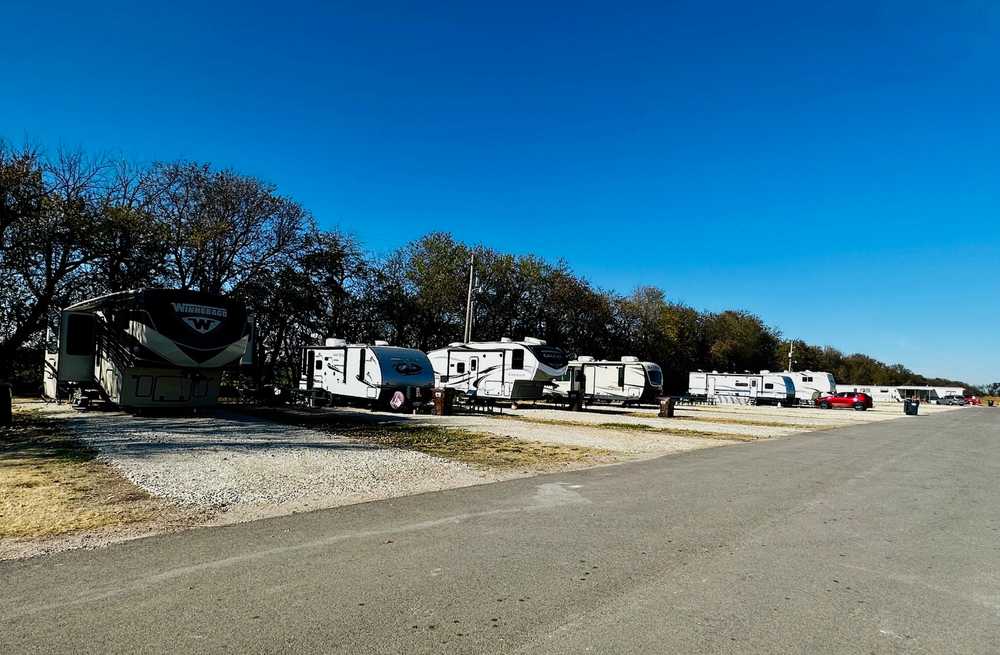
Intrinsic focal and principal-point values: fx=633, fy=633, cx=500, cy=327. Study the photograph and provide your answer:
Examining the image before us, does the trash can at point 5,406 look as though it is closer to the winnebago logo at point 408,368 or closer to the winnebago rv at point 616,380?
the winnebago logo at point 408,368

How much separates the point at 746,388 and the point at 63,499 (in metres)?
49.4

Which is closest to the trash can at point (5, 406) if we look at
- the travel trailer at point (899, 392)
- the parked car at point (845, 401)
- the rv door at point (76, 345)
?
the rv door at point (76, 345)

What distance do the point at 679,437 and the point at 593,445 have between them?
16.0 ft

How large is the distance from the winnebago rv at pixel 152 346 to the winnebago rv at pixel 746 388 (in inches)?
1652

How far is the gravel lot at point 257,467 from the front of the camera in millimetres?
7973

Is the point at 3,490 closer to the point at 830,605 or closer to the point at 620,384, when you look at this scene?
the point at 830,605

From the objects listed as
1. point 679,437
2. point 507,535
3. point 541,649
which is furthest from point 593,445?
point 541,649

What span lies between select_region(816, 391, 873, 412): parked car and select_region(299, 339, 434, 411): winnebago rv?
3878 cm

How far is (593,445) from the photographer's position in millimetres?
15656

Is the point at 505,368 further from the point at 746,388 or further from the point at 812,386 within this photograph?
the point at 812,386

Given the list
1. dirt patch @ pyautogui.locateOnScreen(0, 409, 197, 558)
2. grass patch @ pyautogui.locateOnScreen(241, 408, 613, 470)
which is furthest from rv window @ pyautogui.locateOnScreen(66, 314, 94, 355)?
dirt patch @ pyautogui.locateOnScreen(0, 409, 197, 558)

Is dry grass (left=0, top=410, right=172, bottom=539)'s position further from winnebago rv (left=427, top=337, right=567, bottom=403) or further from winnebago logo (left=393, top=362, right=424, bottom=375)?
winnebago rv (left=427, top=337, right=567, bottom=403)

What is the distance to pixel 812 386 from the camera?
170 feet

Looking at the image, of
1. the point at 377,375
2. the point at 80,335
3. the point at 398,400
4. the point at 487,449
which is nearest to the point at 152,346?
the point at 80,335
